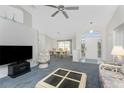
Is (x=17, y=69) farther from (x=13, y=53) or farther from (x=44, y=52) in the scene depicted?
(x=44, y=52)

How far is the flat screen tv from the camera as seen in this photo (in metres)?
3.30

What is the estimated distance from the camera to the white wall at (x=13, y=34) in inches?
142

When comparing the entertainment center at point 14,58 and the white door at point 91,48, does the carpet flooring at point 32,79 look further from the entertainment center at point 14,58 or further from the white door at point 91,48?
the white door at point 91,48

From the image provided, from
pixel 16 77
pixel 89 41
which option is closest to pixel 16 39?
pixel 16 77

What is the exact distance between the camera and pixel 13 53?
3.68 m

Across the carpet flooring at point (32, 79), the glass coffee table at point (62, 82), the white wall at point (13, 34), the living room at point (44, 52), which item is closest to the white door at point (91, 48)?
the living room at point (44, 52)

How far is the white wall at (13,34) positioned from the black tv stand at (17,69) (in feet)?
1.06

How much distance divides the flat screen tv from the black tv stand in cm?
17

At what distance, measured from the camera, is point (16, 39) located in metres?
4.17

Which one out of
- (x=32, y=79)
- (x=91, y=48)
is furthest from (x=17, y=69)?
(x=91, y=48)
